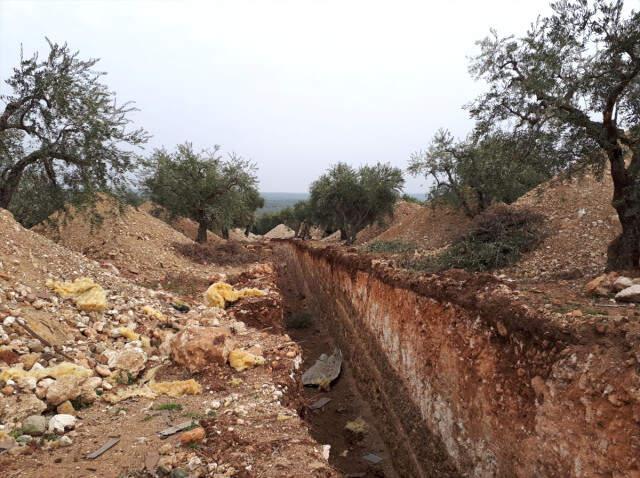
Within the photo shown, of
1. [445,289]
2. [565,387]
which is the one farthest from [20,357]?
[565,387]

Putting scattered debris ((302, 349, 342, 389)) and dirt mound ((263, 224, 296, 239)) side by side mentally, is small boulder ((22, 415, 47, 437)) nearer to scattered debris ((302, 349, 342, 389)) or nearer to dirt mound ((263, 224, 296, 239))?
scattered debris ((302, 349, 342, 389))

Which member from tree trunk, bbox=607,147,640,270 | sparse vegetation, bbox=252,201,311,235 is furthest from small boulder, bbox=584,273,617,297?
sparse vegetation, bbox=252,201,311,235

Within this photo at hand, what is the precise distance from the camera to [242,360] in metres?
7.03

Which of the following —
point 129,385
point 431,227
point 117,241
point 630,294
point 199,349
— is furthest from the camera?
point 431,227

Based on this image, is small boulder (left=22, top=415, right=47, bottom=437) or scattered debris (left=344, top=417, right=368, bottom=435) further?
scattered debris (left=344, top=417, right=368, bottom=435)

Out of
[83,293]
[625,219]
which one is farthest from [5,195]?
[625,219]

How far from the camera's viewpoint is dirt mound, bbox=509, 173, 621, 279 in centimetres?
1020

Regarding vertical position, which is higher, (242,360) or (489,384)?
(489,384)

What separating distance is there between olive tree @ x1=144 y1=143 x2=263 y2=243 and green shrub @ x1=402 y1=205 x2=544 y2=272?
50.2ft

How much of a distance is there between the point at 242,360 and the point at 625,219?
7886 millimetres

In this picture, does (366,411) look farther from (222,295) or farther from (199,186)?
(199,186)

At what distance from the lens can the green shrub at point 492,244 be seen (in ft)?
38.9

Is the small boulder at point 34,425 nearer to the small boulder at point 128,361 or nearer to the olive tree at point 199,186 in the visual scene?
the small boulder at point 128,361

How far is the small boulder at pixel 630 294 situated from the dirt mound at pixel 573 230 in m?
3.59
